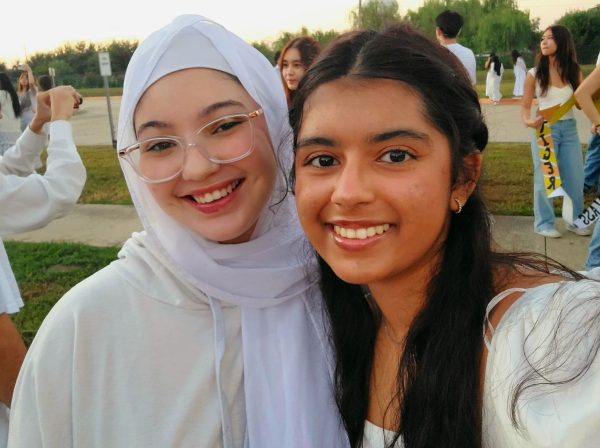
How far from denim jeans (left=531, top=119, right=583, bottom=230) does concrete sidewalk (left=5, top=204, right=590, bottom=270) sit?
207mm

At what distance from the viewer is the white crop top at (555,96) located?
17.1 feet

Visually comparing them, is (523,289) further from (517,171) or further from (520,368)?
(517,171)

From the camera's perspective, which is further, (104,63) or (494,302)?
(104,63)

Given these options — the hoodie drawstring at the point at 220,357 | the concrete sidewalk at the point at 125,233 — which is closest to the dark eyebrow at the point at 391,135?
the hoodie drawstring at the point at 220,357

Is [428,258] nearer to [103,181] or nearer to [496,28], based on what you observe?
[103,181]

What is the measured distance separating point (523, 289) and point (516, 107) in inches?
634

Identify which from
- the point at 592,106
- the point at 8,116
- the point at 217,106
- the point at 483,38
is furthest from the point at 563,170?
the point at 483,38

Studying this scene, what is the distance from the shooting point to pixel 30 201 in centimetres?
251

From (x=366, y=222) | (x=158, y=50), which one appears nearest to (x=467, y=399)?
(x=366, y=222)

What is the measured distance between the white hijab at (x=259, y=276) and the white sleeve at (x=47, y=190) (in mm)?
1037

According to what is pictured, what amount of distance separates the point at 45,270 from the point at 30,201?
3073 millimetres

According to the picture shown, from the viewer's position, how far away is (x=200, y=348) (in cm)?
151

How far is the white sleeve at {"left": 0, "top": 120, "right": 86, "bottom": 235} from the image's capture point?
2.47 metres

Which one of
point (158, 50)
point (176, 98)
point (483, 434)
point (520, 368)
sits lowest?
point (483, 434)
